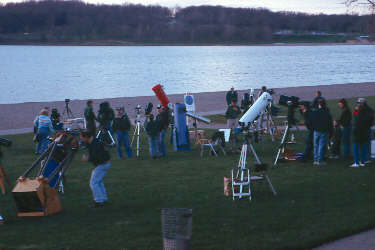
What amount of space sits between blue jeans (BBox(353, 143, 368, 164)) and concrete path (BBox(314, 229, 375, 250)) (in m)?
5.74

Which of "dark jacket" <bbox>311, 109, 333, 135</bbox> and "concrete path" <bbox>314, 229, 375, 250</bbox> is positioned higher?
"dark jacket" <bbox>311, 109, 333, 135</bbox>

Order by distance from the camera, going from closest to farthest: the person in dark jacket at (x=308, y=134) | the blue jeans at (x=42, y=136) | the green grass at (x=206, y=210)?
1. the green grass at (x=206, y=210)
2. the person in dark jacket at (x=308, y=134)
3. the blue jeans at (x=42, y=136)

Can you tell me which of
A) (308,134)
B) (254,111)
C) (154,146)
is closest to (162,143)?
(154,146)

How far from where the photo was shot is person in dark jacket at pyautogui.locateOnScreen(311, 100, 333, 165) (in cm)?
1465

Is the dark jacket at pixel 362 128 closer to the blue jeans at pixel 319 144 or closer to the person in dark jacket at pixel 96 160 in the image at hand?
the blue jeans at pixel 319 144

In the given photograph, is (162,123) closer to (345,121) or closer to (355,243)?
(345,121)

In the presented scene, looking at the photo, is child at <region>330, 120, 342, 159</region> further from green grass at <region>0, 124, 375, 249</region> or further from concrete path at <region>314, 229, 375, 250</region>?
concrete path at <region>314, 229, 375, 250</region>

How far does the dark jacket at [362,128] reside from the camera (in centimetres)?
1402

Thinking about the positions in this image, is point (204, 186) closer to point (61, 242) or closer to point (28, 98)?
point (61, 242)

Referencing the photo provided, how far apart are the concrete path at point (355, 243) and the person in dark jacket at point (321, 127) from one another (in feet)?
19.3

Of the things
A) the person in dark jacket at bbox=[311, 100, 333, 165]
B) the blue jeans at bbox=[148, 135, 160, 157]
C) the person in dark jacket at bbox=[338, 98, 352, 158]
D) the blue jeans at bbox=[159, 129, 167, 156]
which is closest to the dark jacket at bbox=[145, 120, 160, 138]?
the blue jeans at bbox=[148, 135, 160, 157]

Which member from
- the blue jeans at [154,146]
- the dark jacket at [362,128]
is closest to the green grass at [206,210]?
the dark jacket at [362,128]

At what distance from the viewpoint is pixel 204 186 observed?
12984 mm

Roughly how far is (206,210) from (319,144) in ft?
18.2
